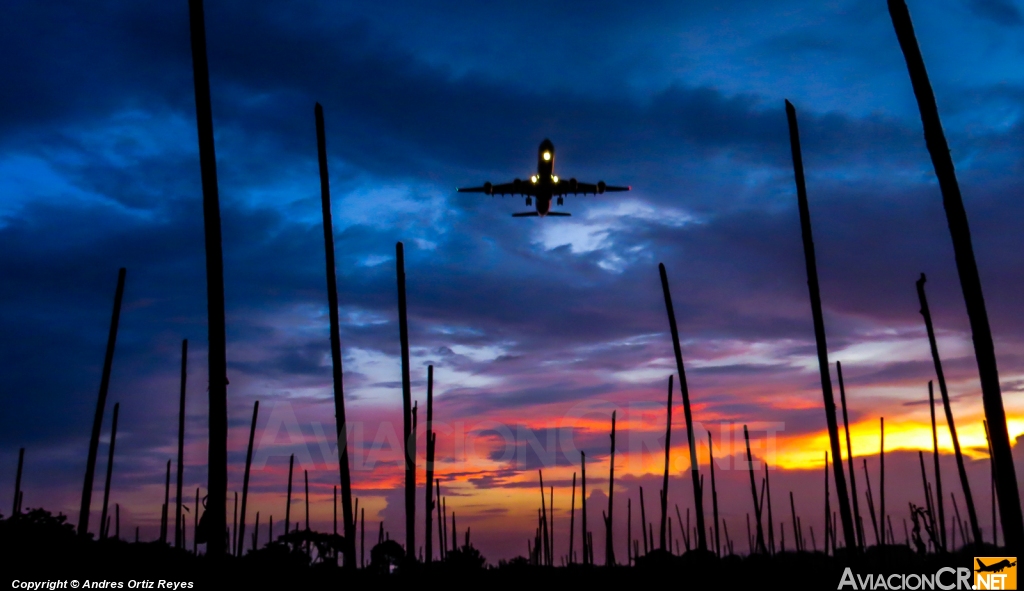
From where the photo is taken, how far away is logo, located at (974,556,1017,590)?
40.2 ft

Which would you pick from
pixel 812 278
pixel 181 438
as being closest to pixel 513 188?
pixel 181 438

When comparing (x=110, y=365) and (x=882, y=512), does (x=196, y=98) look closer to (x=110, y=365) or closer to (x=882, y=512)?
(x=110, y=365)

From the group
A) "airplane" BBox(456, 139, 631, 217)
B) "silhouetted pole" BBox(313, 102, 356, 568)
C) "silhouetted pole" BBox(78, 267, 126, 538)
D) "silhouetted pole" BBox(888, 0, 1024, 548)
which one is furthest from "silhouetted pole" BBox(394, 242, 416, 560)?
"airplane" BBox(456, 139, 631, 217)

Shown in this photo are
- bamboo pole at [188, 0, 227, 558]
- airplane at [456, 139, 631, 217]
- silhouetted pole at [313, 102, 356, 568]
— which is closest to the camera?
bamboo pole at [188, 0, 227, 558]

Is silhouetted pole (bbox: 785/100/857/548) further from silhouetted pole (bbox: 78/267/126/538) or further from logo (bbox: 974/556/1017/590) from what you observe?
silhouetted pole (bbox: 78/267/126/538)

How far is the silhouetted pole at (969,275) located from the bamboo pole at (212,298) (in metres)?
11.0

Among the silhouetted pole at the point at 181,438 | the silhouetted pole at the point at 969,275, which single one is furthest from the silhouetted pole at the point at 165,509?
the silhouetted pole at the point at 969,275

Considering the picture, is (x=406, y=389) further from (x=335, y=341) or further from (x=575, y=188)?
(x=575, y=188)

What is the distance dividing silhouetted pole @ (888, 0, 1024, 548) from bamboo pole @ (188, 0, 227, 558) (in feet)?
36.2

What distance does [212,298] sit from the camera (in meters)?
12.4

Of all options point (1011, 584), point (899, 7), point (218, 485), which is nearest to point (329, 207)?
point (218, 485)

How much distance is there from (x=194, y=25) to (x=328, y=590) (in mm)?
14346

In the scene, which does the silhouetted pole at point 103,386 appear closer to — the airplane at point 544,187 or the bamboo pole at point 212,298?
the bamboo pole at point 212,298

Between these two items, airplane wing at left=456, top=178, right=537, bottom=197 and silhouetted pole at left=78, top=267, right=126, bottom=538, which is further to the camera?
airplane wing at left=456, top=178, right=537, bottom=197
